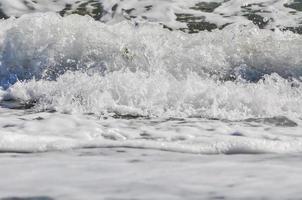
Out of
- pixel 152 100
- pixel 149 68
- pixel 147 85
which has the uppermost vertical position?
pixel 149 68

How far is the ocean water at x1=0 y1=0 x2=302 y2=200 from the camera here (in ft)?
11.4

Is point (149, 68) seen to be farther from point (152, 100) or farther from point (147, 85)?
point (152, 100)

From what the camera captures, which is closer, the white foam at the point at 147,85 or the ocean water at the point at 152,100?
the ocean water at the point at 152,100

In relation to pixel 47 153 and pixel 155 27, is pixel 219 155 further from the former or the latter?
pixel 155 27

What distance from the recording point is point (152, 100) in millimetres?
6281

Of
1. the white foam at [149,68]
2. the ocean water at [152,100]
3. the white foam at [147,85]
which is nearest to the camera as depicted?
the ocean water at [152,100]

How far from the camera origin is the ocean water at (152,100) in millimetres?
3473

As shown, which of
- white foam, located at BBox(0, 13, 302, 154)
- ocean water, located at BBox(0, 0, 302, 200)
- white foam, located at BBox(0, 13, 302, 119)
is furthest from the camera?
white foam, located at BBox(0, 13, 302, 119)

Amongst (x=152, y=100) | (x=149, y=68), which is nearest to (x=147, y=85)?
(x=152, y=100)

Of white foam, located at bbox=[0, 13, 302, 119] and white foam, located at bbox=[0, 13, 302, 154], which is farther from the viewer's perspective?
white foam, located at bbox=[0, 13, 302, 119]

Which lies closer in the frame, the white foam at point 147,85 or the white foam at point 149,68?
the white foam at point 147,85

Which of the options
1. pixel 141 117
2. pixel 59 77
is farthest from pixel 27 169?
pixel 59 77

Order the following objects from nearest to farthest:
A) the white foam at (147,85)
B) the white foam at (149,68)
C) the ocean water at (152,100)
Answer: the ocean water at (152,100)
the white foam at (147,85)
the white foam at (149,68)

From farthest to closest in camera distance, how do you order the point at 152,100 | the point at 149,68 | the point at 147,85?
the point at 149,68 → the point at 147,85 → the point at 152,100
